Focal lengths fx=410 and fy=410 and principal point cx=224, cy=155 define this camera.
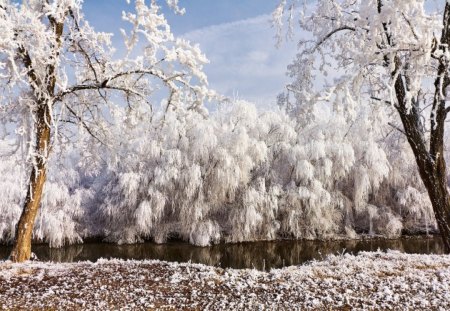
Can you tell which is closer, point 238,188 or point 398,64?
point 398,64

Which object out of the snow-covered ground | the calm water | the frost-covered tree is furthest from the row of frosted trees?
the snow-covered ground

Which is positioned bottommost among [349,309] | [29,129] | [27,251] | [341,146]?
[349,309]

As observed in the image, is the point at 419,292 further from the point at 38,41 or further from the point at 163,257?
the point at 163,257

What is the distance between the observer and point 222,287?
18.8 ft

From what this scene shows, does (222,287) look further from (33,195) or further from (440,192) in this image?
(440,192)

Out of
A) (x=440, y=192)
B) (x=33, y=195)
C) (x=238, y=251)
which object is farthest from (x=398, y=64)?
(x=238, y=251)

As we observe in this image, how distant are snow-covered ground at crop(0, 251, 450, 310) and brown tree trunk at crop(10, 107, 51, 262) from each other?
2.89 ft

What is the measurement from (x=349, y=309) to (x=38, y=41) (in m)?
6.56

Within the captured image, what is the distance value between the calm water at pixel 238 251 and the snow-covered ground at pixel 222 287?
8.97 m

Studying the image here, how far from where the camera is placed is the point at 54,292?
18.4 ft

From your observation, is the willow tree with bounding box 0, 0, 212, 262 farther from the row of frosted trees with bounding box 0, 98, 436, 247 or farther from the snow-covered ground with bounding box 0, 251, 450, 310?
the row of frosted trees with bounding box 0, 98, 436, 247

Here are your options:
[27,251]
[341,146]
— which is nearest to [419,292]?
[27,251]

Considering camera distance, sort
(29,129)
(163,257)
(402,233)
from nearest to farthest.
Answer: (29,129) < (163,257) < (402,233)

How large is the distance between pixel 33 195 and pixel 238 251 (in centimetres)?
1279
